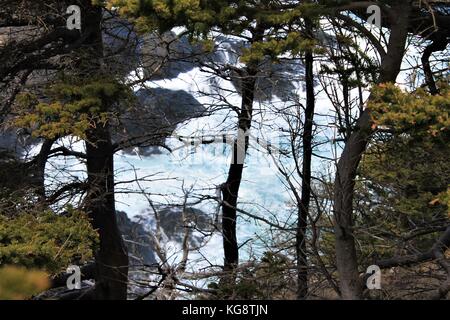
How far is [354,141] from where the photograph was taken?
22.0ft

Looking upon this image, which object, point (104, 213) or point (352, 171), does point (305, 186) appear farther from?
point (104, 213)

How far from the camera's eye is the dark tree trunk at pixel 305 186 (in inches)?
304

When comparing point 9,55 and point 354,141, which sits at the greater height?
point 9,55

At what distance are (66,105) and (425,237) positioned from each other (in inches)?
286

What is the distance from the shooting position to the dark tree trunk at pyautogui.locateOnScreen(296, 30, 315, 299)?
7.71 m

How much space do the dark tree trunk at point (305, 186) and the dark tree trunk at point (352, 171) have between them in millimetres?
451

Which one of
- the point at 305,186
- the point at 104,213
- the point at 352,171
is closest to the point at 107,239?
the point at 104,213

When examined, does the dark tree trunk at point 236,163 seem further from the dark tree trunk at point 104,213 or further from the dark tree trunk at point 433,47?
the dark tree trunk at point 433,47

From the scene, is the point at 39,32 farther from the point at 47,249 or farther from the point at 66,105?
the point at 47,249

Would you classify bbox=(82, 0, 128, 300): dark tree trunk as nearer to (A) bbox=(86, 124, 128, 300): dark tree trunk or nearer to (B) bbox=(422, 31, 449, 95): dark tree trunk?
(A) bbox=(86, 124, 128, 300): dark tree trunk

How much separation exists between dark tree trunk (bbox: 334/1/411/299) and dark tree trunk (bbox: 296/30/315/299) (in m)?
0.45
